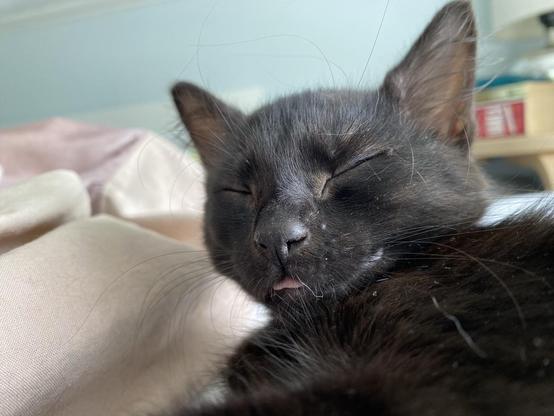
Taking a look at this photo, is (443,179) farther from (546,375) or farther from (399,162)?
(546,375)

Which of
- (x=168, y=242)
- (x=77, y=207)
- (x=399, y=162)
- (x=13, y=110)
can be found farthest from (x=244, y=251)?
(x=13, y=110)

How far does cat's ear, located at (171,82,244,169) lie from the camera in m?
1.14

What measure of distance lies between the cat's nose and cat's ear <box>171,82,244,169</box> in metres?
0.38

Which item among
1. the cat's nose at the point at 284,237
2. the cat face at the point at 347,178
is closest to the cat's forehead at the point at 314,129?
the cat face at the point at 347,178

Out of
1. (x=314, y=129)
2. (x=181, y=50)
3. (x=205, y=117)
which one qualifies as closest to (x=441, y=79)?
(x=314, y=129)

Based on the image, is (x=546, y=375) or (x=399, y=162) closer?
(x=546, y=375)

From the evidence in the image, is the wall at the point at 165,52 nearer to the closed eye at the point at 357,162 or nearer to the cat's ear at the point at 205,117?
the cat's ear at the point at 205,117

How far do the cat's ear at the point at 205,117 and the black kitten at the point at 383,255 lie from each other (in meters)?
0.07

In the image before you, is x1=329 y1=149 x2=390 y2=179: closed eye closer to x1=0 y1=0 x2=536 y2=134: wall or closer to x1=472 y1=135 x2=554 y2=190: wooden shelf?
x1=472 y1=135 x2=554 y2=190: wooden shelf

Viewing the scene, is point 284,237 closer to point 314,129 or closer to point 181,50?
point 314,129

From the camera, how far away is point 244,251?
847mm

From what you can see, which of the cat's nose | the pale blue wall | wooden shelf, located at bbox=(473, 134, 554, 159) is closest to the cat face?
the cat's nose

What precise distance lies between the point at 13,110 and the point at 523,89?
308cm

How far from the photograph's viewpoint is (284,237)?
29.2 inches
